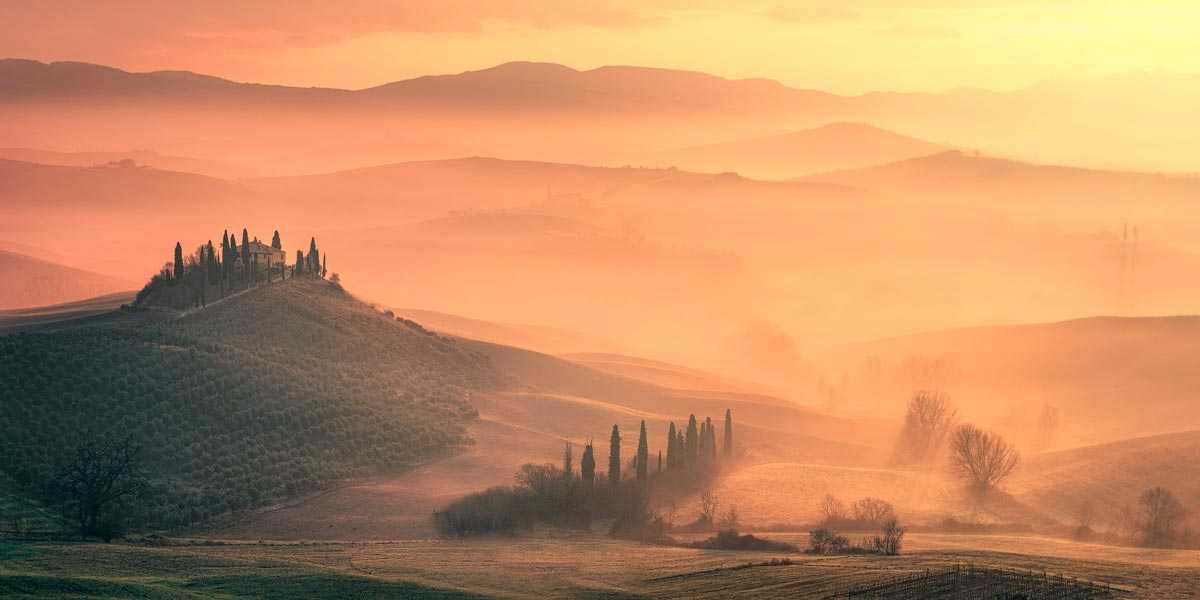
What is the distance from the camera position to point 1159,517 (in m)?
101

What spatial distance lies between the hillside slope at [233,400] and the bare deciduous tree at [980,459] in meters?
43.7

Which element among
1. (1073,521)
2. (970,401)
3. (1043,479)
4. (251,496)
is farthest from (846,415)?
(251,496)

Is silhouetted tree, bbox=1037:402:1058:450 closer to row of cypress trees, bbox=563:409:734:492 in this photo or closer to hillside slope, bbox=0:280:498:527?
row of cypress trees, bbox=563:409:734:492

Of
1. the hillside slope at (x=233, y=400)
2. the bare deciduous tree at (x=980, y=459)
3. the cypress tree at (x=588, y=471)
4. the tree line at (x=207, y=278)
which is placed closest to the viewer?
the cypress tree at (x=588, y=471)

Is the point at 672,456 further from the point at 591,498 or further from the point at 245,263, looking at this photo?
the point at 245,263

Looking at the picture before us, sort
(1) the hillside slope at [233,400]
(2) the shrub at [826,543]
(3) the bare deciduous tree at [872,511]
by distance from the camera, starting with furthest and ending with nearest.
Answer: (1) the hillside slope at [233,400] < (3) the bare deciduous tree at [872,511] < (2) the shrub at [826,543]

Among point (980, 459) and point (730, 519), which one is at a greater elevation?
point (980, 459)

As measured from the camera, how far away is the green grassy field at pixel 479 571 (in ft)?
227

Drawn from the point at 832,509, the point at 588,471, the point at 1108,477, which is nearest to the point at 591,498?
the point at 588,471

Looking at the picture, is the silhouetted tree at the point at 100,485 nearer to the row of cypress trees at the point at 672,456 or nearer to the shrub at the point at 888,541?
the row of cypress trees at the point at 672,456

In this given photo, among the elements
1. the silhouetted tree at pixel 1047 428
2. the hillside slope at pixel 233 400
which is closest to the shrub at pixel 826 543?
the hillside slope at pixel 233 400

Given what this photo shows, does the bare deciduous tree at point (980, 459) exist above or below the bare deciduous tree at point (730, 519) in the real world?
above

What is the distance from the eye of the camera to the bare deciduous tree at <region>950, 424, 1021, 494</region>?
119125 mm

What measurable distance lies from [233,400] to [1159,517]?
236 feet
